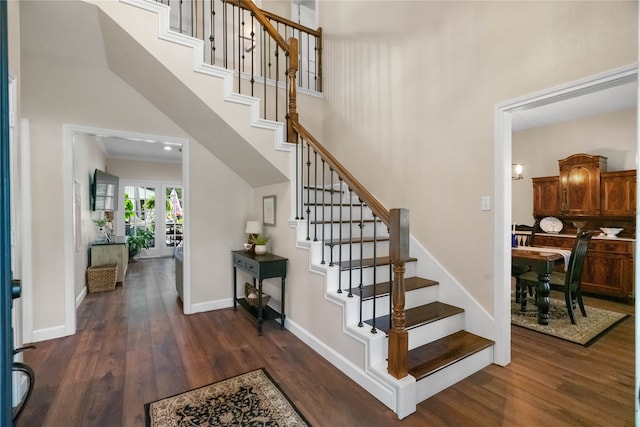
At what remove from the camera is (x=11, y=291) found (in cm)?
121

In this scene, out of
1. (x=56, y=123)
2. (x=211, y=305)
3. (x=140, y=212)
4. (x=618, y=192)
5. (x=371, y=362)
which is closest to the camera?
(x=371, y=362)

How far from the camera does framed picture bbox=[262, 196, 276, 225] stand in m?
3.37

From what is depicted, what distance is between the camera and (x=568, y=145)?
16.5 feet

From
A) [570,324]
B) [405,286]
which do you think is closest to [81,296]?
[405,286]

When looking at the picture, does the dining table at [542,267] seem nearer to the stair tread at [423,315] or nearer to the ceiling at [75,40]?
the stair tread at [423,315]

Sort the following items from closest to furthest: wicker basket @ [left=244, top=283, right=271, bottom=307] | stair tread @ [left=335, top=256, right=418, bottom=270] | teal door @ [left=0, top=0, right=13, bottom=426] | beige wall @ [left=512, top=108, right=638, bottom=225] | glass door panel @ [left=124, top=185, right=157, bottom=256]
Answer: teal door @ [left=0, top=0, right=13, bottom=426]
stair tread @ [left=335, top=256, right=418, bottom=270]
wicker basket @ [left=244, top=283, right=271, bottom=307]
beige wall @ [left=512, top=108, right=638, bottom=225]
glass door panel @ [left=124, top=185, right=157, bottom=256]

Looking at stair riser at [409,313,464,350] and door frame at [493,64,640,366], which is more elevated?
door frame at [493,64,640,366]

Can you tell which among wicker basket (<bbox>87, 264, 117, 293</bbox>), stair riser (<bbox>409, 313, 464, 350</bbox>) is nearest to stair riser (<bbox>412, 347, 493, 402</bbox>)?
stair riser (<bbox>409, 313, 464, 350</bbox>)

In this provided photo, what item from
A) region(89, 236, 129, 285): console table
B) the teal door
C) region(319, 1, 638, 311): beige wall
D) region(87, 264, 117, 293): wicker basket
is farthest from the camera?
region(89, 236, 129, 285): console table

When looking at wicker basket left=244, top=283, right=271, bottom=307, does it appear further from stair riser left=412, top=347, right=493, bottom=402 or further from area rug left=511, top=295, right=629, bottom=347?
area rug left=511, top=295, right=629, bottom=347

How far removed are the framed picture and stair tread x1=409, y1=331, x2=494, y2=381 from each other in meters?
1.95

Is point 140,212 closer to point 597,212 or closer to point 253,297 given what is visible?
point 253,297

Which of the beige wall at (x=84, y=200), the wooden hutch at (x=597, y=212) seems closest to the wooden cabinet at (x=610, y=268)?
the wooden hutch at (x=597, y=212)

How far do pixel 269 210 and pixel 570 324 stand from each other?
345 cm
